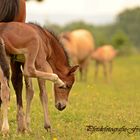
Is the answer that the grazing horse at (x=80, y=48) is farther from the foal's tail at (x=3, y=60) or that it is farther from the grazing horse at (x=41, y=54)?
the foal's tail at (x=3, y=60)

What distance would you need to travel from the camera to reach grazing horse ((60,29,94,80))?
23.5 meters

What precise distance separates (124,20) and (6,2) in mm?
79840

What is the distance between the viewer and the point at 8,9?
9.18 m

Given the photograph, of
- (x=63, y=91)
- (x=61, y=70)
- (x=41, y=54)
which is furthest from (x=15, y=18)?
(x=63, y=91)

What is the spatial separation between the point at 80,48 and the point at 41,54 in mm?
15625

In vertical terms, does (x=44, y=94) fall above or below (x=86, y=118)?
above

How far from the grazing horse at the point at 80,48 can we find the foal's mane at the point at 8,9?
547 inches

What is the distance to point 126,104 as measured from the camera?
44.0ft

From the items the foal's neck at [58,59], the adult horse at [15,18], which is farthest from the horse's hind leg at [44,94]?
the adult horse at [15,18]

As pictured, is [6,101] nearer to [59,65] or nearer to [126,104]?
[59,65]

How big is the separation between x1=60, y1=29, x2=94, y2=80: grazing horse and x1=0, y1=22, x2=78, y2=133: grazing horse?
45.9 feet

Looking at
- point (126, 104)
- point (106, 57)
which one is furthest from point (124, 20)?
point (126, 104)

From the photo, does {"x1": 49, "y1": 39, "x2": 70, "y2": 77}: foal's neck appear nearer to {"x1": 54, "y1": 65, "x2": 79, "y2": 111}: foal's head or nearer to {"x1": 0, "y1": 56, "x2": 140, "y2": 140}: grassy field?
{"x1": 54, "y1": 65, "x2": 79, "y2": 111}: foal's head

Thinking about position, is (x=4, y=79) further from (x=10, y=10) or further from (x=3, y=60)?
(x=10, y=10)
